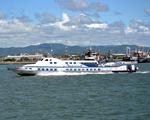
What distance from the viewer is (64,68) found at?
378 feet

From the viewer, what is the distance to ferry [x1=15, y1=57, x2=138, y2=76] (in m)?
112

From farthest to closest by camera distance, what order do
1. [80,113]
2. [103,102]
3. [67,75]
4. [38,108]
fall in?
[67,75] → [103,102] → [38,108] → [80,113]

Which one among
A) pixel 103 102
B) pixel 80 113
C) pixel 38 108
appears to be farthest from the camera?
pixel 103 102

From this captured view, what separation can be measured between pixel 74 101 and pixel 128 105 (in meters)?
7.16

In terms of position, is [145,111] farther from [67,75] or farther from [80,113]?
[67,75]

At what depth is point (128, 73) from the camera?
402 ft

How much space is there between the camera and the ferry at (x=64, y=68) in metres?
112

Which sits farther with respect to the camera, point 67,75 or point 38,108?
point 67,75

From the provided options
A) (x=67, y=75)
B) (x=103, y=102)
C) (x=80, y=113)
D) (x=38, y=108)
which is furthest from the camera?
(x=67, y=75)

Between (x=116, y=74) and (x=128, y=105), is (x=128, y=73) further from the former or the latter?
(x=128, y=105)

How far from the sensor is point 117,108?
47.8 m

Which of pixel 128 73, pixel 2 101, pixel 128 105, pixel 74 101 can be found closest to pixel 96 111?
pixel 128 105

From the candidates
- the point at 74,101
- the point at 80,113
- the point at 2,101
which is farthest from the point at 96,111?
the point at 2,101

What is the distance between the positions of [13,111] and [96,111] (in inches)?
290
